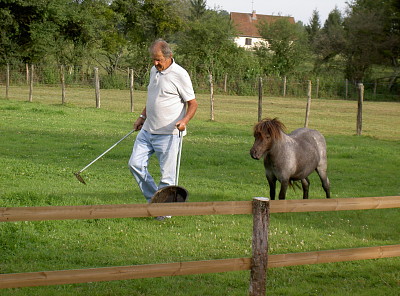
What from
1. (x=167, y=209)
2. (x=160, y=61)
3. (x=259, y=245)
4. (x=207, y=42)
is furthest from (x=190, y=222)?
(x=207, y=42)

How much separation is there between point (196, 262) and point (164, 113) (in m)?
3.64

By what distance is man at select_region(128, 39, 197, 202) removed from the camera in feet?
27.2

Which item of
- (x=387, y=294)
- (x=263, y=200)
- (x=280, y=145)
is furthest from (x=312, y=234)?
(x=263, y=200)

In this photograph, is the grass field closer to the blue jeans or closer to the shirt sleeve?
the blue jeans

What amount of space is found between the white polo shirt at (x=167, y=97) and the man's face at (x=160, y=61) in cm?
5

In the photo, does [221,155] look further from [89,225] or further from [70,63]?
[70,63]

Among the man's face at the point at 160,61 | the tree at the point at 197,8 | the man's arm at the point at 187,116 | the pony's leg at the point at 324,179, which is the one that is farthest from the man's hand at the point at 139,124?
the tree at the point at 197,8

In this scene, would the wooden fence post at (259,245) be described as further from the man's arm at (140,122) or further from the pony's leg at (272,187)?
the pony's leg at (272,187)

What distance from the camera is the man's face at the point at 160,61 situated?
815 centimetres

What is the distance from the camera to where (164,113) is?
8391mm

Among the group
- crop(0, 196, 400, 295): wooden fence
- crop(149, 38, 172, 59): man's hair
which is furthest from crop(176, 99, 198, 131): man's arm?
crop(0, 196, 400, 295): wooden fence

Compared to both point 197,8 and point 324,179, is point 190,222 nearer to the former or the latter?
point 324,179

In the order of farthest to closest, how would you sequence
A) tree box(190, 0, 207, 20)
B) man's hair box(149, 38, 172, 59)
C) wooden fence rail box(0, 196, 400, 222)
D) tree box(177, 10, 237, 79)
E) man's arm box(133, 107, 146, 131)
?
tree box(190, 0, 207, 20), tree box(177, 10, 237, 79), man's arm box(133, 107, 146, 131), man's hair box(149, 38, 172, 59), wooden fence rail box(0, 196, 400, 222)

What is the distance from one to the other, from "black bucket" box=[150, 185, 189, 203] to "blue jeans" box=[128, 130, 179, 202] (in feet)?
1.00
